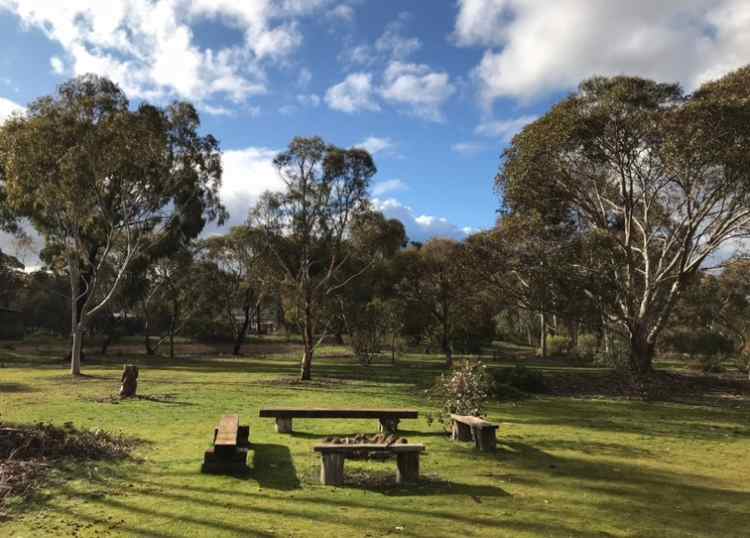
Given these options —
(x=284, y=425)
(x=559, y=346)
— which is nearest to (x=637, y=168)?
(x=284, y=425)

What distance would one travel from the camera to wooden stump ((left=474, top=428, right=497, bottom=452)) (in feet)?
30.7

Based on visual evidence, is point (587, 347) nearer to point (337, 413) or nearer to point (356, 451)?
point (337, 413)

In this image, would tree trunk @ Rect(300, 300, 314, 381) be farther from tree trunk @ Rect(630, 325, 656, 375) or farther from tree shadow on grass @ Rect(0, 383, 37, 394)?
tree trunk @ Rect(630, 325, 656, 375)

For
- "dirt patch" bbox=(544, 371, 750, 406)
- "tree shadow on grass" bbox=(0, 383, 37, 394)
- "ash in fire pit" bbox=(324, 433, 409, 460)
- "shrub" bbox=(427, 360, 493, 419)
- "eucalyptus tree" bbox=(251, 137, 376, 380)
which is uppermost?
"eucalyptus tree" bbox=(251, 137, 376, 380)

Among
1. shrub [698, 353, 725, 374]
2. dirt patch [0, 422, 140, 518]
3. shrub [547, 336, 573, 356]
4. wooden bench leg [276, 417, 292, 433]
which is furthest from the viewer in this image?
shrub [547, 336, 573, 356]

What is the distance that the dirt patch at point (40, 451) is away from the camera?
21.3 feet

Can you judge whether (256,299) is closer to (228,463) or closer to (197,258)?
(197,258)

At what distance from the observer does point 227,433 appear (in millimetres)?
8062

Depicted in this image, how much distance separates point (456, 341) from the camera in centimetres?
4056

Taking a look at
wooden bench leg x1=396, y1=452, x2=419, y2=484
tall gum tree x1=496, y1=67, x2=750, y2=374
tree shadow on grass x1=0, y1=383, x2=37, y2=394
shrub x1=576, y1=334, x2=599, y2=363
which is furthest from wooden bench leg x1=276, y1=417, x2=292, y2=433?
shrub x1=576, y1=334, x2=599, y2=363

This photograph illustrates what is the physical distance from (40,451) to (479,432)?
6331 mm

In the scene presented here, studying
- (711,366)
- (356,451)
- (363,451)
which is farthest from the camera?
(711,366)

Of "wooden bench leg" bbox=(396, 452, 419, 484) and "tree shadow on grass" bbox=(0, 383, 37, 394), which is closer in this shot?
"wooden bench leg" bbox=(396, 452, 419, 484)

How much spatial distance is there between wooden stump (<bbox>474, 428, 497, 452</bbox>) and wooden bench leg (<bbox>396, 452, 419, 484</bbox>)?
2.43 metres
